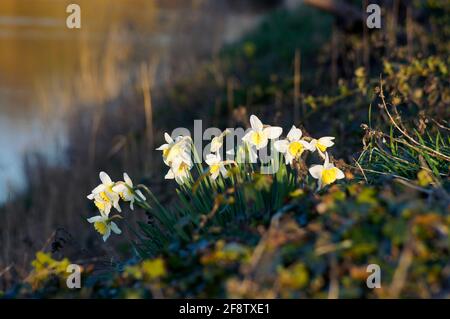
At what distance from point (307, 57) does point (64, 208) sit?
12.5 feet

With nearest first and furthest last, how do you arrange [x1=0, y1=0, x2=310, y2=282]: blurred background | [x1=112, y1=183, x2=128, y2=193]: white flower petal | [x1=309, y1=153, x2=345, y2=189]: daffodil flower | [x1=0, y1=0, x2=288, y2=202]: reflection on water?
[x1=309, y1=153, x2=345, y2=189]: daffodil flower → [x1=112, y1=183, x2=128, y2=193]: white flower petal → [x1=0, y1=0, x2=310, y2=282]: blurred background → [x1=0, y1=0, x2=288, y2=202]: reflection on water

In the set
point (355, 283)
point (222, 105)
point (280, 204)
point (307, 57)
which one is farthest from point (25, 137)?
point (355, 283)

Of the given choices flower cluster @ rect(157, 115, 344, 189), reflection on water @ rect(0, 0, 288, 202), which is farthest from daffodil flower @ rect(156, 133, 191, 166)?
reflection on water @ rect(0, 0, 288, 202)

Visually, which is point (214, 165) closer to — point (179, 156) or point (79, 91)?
point (179, 156)

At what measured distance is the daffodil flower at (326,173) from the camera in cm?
342

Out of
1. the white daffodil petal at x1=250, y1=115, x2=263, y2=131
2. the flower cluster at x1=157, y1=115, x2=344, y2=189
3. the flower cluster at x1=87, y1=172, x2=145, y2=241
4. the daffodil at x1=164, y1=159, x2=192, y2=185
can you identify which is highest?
the white daffodil petal at x1=250, y1=115, x2=263, y2=131

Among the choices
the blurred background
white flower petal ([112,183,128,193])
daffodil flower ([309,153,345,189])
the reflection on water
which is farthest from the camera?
the reflection on water

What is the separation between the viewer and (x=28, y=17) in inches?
652

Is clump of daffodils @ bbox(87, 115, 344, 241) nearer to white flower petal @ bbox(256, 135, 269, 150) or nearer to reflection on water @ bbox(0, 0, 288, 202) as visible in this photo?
white flower petal @ bbox(256, 135, 269, 150)

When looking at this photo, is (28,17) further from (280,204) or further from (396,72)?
(280,204)

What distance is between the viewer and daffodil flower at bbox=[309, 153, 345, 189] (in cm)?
342

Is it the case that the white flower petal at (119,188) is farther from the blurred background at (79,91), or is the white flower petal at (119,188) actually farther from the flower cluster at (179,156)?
the blurred background at (79,91)

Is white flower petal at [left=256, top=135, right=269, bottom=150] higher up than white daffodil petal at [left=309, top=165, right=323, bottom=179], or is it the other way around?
white flower petal at [left=256, top=135, right=269, bottom=150]

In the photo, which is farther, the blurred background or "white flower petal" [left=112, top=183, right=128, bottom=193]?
the blurred background
